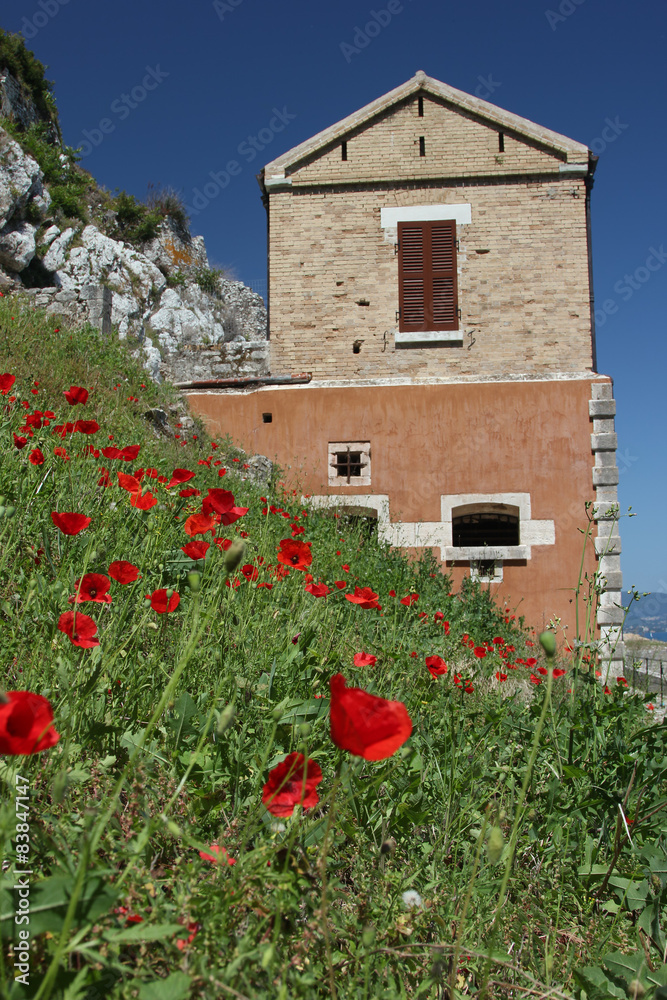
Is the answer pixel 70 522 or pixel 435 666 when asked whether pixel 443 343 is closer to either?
pixel 435 666

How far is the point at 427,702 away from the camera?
234cm

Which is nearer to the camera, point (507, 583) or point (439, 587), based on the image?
point (439, 587)

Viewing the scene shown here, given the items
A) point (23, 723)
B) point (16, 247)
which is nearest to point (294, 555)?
point (23, 723)

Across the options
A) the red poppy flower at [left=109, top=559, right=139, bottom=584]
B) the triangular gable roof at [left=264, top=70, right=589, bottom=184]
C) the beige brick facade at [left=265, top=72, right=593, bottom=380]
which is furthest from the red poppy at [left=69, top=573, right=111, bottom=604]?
the triangular gable roof at [left=264, top=70, right=589, bottom=184]

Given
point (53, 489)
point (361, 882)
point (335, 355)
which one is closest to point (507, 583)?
point (335, 355)

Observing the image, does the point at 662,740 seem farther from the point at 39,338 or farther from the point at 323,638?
the point at 39,338

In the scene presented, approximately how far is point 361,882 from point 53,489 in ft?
7.51

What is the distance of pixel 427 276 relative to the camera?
→ 9.95m

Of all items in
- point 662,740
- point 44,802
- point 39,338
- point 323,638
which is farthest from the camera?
point 39,338

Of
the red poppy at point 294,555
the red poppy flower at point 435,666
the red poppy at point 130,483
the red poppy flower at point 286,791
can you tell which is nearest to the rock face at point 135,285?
the red poppy at point 130,483

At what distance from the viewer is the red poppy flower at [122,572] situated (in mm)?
1560

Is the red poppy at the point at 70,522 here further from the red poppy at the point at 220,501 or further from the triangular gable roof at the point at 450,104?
the triangular gable roof at the point at 450,104

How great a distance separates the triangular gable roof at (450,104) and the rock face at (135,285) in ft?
9.91

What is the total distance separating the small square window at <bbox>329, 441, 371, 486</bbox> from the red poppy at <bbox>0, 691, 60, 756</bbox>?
8.72 m
